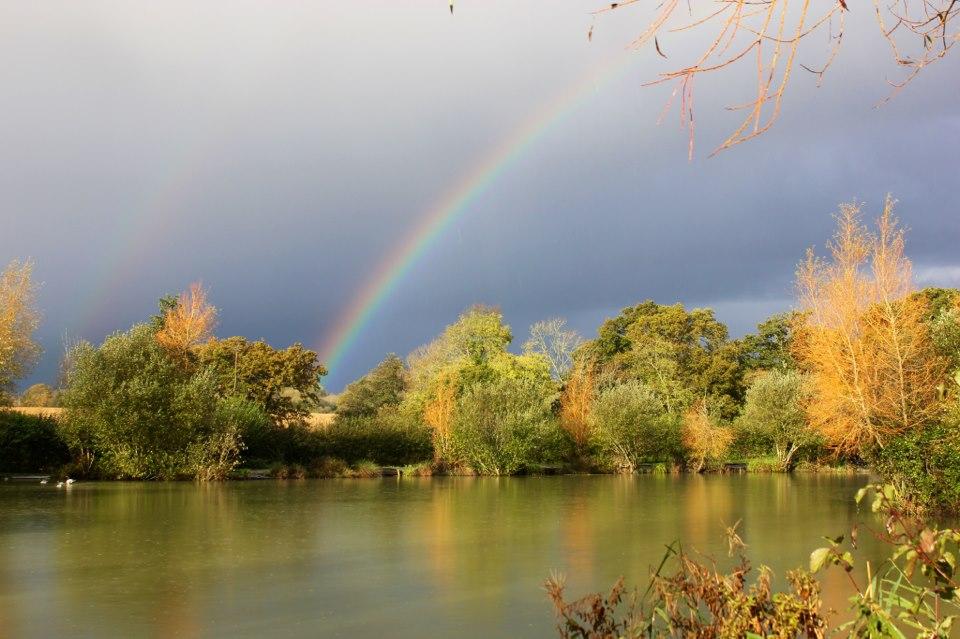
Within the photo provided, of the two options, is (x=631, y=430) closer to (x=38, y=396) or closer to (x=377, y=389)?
(x=377, y=389)

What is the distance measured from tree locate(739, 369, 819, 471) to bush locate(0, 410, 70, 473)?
1020 inches

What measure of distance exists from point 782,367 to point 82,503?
1377 inches

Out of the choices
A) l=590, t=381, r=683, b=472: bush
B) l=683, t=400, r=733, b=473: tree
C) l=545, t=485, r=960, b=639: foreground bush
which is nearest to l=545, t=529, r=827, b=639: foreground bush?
l=545, t=485, r=960, b=639: foreground bush

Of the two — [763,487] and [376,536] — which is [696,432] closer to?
[763,487]

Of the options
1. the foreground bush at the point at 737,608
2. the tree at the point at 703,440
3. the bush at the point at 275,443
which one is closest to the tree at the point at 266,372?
the bush at the point at 275,443

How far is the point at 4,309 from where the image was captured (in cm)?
2469

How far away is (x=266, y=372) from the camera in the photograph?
38062 millimetres

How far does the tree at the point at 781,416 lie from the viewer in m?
32.4

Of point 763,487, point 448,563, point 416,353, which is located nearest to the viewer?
point 448,563

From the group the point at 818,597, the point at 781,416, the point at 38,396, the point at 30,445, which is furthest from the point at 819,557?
the point at 38,396

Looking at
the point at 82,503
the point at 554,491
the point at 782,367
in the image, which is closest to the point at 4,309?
the point at 82,503

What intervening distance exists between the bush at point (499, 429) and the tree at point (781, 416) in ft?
30.6

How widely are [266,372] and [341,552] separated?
2885cm

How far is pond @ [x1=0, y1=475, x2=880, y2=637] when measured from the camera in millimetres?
6516
